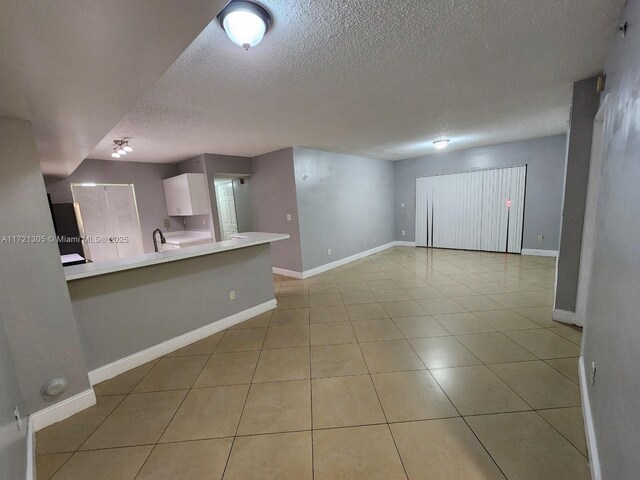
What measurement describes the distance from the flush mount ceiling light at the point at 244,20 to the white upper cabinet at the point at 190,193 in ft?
12.2

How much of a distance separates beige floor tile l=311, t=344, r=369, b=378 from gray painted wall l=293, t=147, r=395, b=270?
2413mm

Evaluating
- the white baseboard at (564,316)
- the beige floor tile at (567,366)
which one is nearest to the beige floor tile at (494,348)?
the beige floor tile at (567,366)

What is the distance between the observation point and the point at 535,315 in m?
2.81

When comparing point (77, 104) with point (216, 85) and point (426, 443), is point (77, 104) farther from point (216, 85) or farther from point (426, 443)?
point (426, 443)

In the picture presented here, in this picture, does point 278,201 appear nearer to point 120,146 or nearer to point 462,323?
point 120,146

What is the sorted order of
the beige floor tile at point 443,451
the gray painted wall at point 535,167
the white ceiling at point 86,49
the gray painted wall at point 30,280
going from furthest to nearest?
1. the gray painted wall at point 535,167
2. the gray painted wall at point 30,280
3. the beige floor tile at point 443,451
4. the white ceiling at point 86,49

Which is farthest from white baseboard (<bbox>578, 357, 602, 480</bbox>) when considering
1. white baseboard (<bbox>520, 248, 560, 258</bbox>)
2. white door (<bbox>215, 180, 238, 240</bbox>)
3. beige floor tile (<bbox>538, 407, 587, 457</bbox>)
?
white door (<bbox>215, 180, 238, 240</bbox>)

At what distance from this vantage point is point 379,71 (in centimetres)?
194

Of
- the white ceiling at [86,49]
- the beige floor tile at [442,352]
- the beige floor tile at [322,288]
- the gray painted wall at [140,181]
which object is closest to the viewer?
the white ceiling at [86,49]

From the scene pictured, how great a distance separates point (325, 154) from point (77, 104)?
393 centimetres

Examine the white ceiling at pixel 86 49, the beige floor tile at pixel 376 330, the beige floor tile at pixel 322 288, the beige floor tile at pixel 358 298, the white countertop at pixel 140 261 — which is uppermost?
the white ceiling at pixel 86 49

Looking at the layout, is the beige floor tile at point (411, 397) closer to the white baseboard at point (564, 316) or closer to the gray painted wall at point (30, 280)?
the white baseboard at point (564, 316)

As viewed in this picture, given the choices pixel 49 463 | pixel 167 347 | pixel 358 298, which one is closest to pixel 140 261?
pixel 167 347

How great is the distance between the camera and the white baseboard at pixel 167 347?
6.88 ft
